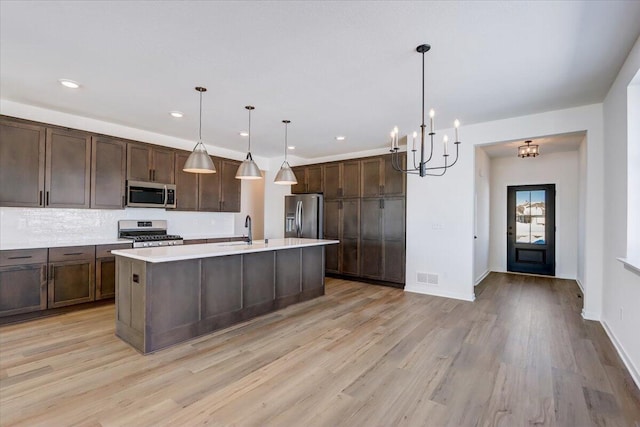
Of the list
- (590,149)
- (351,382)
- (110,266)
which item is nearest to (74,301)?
(110,266)

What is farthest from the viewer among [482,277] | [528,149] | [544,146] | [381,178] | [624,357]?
[482,277]

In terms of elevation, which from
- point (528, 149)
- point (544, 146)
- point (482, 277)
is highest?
point (544, 146)

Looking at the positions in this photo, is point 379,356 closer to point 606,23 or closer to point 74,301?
point 606,23

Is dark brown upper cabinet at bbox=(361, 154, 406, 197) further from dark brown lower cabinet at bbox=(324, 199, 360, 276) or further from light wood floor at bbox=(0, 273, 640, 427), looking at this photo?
light wood floor at bbox=(0, 273, 640, 427)

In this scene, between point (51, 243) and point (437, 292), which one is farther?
point (437, 292)

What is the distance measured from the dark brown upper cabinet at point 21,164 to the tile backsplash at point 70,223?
0.37 metres

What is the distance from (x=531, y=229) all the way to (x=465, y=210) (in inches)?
132

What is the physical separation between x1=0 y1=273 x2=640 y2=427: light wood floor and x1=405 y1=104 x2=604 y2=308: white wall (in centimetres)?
89

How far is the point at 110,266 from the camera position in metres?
4.28

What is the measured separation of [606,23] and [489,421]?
2.85 m

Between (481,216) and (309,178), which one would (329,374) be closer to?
(309,178)

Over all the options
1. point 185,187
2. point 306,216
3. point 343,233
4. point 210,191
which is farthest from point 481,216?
point 185,187

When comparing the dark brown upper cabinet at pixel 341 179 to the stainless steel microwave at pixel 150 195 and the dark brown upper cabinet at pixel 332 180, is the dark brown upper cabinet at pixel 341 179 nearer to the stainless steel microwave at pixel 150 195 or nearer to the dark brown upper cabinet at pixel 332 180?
the dark brown upper cabinet at pixel 332 180

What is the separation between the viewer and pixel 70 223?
443 cm
